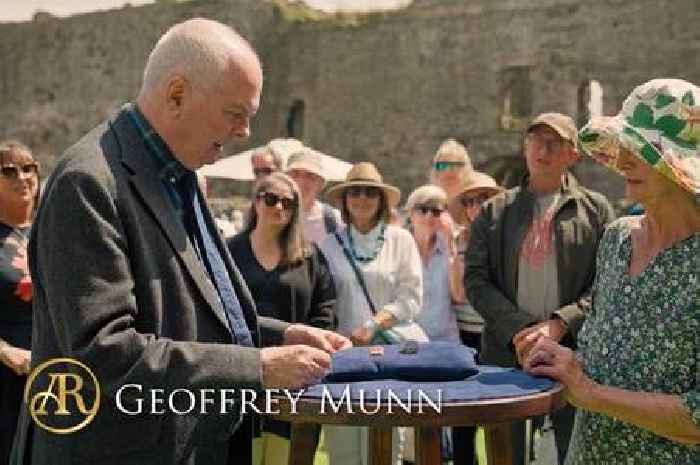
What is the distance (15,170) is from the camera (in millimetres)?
4754

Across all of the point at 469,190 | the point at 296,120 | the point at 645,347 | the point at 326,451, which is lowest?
the point at 326,451

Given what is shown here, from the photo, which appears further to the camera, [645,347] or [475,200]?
[475,200]

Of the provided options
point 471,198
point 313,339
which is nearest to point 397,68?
point 471,198

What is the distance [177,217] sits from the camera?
2.50m

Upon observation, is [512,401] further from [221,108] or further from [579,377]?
[221,108]

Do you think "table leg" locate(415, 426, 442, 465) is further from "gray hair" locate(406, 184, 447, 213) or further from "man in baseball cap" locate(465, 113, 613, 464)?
"gray hair" locate(406, 184, 447, 213)

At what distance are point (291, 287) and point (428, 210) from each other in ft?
5.12

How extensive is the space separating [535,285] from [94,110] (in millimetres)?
17955

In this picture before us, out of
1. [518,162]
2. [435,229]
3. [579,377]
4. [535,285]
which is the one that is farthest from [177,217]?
[518,162]

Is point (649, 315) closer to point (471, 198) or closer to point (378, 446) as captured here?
point (378, 446)

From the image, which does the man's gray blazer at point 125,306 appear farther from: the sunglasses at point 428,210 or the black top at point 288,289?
the sunglasses at point 428,210

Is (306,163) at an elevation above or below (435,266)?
above

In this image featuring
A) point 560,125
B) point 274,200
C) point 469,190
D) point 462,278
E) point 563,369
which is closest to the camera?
point 563,369

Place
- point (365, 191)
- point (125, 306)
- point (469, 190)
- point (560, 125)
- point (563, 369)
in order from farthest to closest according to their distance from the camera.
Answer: point (469, 190)
point (365, 191)
point (560, 125)
point (563, 369)
point (125, 306)
